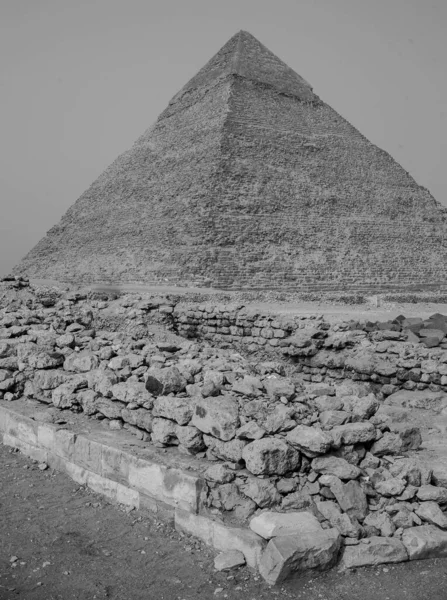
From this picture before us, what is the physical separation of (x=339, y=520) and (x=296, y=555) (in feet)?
1.19

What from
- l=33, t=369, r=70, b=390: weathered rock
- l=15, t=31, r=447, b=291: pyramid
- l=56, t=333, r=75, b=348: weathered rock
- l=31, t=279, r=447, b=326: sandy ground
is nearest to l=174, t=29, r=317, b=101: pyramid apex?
l=15, t=31, r=447, b=291: pyramid

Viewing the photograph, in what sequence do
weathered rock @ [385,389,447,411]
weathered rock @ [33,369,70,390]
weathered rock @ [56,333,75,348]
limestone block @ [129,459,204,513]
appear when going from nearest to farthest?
limestone block @ [129,459,204,513] → weathered rock @ [33,369,70,390] → weathered rock @ [385,389,447,411] → weathered rock @ [56,333,75,348]

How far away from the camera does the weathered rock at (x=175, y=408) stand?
3961mm

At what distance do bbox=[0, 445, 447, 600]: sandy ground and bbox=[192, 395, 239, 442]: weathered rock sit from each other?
2.05 feet

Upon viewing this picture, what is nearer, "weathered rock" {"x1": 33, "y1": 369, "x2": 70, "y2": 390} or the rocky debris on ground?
the rocky debris on ground

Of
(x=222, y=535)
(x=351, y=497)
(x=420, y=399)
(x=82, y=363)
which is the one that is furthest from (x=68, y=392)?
(x=420, y=399)

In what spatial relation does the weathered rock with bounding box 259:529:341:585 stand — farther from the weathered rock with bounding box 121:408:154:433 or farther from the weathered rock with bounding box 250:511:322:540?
the weathered rock with bounding box 121:408:154:433

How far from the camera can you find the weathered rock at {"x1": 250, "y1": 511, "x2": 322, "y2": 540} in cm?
309

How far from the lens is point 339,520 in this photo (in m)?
3.18

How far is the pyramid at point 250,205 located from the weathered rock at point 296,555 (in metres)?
26.8

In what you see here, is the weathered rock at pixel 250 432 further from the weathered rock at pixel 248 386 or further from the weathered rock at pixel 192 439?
the weathered rock at pixel 248 386

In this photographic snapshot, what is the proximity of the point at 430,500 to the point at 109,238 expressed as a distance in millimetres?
→ 38789

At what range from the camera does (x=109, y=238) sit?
40.7 meters

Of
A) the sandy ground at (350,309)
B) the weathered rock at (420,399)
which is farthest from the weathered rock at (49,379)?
the sandy ground at (350,309)
